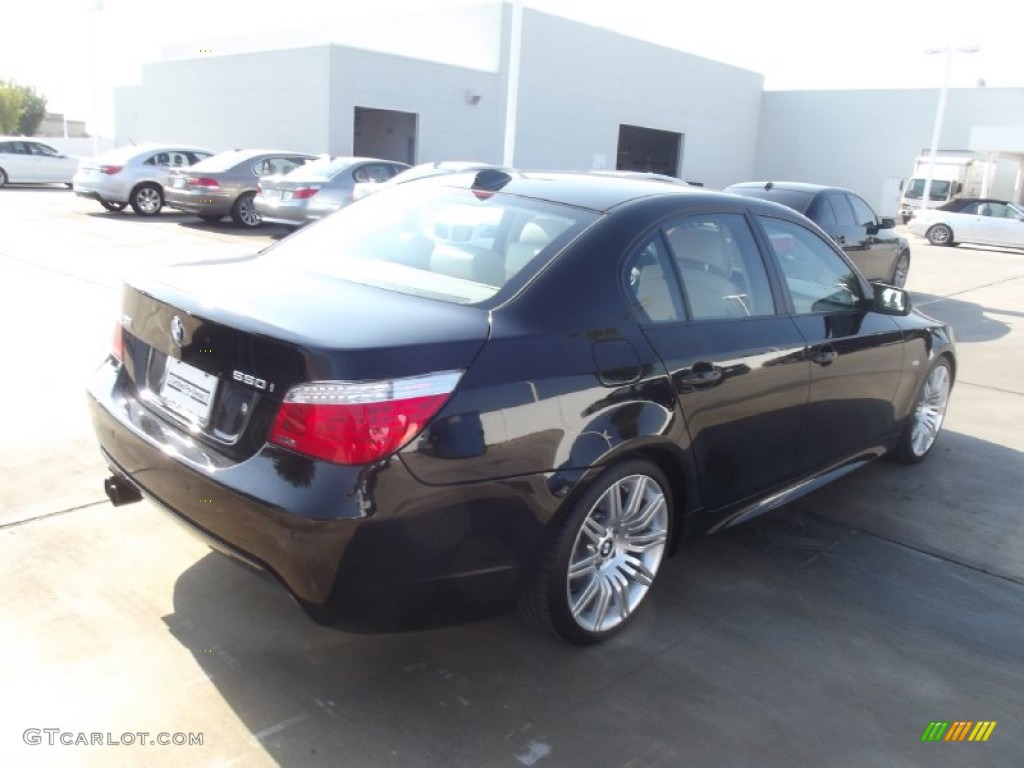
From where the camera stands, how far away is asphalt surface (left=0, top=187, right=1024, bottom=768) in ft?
8.97

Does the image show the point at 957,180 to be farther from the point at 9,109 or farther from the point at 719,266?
the point at 9,109

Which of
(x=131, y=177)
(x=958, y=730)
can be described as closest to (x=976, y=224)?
(x=131, y=177)

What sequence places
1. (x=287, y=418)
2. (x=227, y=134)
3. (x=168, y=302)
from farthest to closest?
(x=227, y=134) → (x=168, y=302) → (x=287, y=418)

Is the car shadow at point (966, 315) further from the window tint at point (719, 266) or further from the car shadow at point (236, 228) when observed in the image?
the car shadow at point (236, 228)

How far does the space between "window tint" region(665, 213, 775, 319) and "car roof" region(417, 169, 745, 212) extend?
0.13 m

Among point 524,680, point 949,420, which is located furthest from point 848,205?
point 524,680

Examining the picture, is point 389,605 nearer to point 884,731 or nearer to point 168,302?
point 168,302

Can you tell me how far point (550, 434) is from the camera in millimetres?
2842

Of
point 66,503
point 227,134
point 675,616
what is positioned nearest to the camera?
point 675,616

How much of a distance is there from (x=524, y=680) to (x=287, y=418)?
49.3 inches

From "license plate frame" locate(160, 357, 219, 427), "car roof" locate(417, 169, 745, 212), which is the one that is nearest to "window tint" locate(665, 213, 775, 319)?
"car roof" locate(417, 169, 745, 212)

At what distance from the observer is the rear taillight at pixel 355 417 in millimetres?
2498

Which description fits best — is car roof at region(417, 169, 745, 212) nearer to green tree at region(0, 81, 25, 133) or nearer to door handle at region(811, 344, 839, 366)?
door handle at region(811, 344, 839, 366)

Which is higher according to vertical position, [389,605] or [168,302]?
[168,302]
